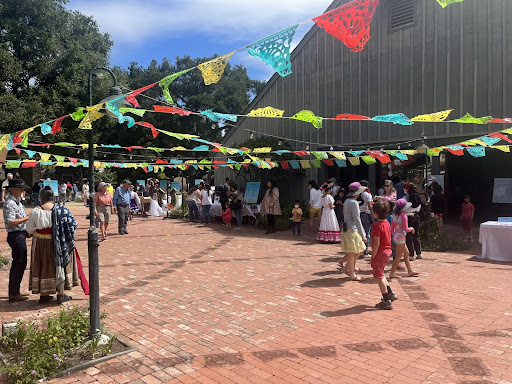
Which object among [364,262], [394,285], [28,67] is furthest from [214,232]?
[28,67]

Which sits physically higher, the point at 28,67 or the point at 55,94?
the point at 28,67

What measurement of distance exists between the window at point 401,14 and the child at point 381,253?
1142 cm

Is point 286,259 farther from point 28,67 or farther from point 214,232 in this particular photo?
point 28,67

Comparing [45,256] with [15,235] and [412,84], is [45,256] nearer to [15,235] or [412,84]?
[15,235]

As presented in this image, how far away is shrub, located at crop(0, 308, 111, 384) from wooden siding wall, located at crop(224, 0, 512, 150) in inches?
503

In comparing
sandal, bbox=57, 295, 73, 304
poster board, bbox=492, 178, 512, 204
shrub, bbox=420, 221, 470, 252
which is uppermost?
poster board, bbox=492, 178, 512, 204

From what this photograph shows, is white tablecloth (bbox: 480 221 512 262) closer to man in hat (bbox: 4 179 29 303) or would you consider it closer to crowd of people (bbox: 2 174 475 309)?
crowd of people (bbox: 2 174 475 309)

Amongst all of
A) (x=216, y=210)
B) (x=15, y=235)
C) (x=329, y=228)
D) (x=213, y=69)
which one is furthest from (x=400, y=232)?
(x=216, y=210)

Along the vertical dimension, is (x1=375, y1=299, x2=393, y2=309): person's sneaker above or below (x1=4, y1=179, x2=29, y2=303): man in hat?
below

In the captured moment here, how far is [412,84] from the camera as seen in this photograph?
14.2 metres

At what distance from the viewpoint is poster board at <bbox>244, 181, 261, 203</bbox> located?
1834cm

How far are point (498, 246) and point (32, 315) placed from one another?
9073 millimetres

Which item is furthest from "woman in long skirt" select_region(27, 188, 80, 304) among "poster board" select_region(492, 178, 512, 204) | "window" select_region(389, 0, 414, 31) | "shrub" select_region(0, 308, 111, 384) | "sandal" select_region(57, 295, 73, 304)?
"window" select_region(389, 0, 414, 31)

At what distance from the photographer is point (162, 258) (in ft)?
29.7
